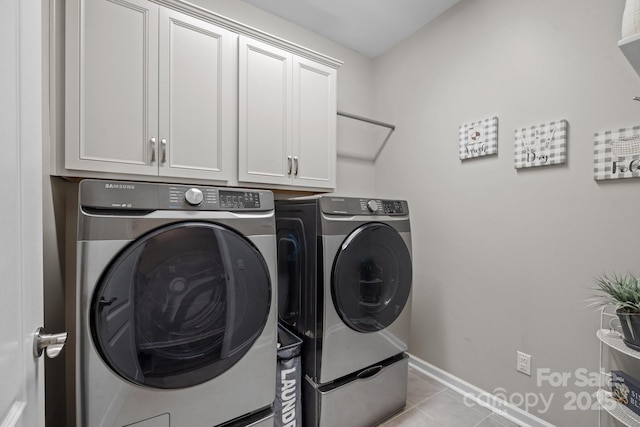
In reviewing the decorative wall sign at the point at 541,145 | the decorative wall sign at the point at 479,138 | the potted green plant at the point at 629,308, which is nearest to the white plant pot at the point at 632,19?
the decorative wall sign at the point at 541,145

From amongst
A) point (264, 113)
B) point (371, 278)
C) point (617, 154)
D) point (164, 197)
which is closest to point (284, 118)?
point (264, 113)

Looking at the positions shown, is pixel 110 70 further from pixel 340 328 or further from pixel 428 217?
pixel 428 217

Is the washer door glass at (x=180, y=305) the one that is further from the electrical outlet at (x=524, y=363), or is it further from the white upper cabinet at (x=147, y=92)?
the electrical outlet at (x=524, y=363)

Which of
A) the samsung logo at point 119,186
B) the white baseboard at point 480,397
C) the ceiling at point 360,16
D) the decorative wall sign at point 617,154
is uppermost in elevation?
the ceiling at point 360,16

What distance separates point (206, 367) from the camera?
3.61 feet

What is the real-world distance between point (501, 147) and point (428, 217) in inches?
26.7

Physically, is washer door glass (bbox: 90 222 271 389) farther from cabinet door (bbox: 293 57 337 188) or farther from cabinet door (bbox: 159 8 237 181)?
cabinet door (bbox: 293 57 337 188)

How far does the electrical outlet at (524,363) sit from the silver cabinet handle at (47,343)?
2089 millimetres

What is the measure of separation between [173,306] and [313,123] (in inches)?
56.3

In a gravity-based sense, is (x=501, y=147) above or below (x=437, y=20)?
below

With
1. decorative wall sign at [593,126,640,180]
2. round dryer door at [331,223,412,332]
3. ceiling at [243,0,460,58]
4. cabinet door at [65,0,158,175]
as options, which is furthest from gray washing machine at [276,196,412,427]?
ceiling at [243,0,460,58]

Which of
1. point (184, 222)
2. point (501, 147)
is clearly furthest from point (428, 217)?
point (184, 222)

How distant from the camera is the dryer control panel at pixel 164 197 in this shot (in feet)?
3.12

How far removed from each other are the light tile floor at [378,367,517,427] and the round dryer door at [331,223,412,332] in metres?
0.59
